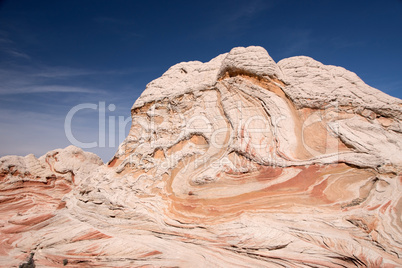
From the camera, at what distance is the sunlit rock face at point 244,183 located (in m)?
4.40

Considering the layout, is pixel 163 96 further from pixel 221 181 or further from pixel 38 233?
pixel 38 233

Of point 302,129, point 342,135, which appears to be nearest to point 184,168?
point 302,129

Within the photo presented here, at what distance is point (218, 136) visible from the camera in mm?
6660

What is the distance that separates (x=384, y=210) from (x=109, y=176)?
257 inches

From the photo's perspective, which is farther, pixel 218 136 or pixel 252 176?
pixel 218 136

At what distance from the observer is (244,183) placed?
220 inches

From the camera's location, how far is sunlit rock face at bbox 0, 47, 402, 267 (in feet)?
14.4

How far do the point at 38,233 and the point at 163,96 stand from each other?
16.1 feet

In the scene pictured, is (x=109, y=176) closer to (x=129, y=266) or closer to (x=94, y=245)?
(x=94, y=245)

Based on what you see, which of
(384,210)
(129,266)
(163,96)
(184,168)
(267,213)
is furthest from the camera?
(163,96)

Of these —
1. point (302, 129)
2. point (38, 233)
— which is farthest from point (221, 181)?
point (38, 233)

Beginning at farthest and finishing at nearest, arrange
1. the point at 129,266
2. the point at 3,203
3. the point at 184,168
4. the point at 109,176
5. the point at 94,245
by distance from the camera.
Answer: the point at 3,203, the point at 109,176, the point at 184,168, the point at 94,245, the point at 129,266

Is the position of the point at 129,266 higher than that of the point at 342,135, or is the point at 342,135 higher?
the point at 342,135

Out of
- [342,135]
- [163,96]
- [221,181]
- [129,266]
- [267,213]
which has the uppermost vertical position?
[163,96]
